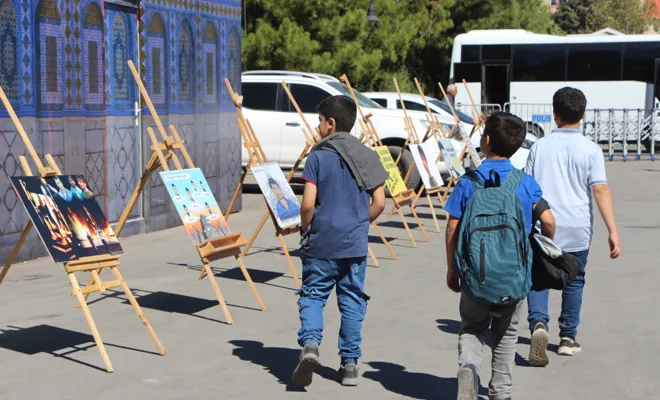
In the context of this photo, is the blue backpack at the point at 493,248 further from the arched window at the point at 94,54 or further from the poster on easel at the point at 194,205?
the arched window at the point at 94,54

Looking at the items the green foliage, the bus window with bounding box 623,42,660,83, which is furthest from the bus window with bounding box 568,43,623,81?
the green foliage

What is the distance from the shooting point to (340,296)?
663 centimetres

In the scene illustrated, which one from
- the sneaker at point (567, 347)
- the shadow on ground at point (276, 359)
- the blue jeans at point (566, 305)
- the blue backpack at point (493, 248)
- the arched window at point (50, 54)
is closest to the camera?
the blue backpack at point (493, 248)

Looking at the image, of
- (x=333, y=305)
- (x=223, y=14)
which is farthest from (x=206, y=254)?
(x=223, y=14)

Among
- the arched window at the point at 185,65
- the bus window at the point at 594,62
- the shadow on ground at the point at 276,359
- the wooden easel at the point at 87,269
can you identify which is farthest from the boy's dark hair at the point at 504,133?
the bus window at the point at 594,62

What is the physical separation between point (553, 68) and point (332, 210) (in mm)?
27096

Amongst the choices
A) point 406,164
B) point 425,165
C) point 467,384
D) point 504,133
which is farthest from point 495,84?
point 467,384

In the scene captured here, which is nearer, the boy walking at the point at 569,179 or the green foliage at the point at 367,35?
the boy walking at the point at 569,179

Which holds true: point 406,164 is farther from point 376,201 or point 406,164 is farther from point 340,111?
point 340,111

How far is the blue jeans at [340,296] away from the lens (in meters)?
6.52

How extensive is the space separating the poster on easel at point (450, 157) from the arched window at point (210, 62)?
3.21 meters

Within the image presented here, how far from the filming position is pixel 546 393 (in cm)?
652

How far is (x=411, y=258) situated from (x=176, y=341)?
472 cm

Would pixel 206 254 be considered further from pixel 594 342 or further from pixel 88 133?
pixel 88 133
